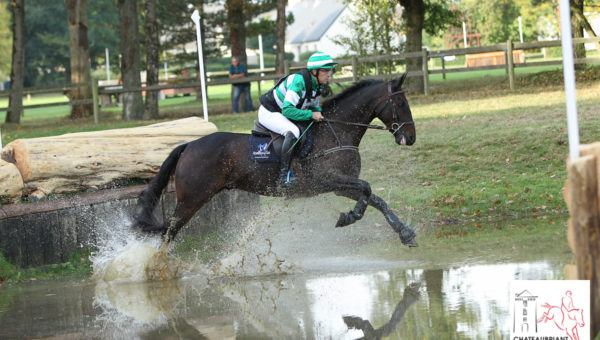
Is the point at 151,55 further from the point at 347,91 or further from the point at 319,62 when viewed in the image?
the point at 319,62

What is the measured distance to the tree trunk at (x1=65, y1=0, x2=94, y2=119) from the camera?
2809 centimetres

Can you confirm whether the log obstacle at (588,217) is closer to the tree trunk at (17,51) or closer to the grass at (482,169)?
the grass at (482,169)

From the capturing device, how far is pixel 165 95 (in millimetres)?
51812

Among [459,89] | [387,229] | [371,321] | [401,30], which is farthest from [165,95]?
[371,321]

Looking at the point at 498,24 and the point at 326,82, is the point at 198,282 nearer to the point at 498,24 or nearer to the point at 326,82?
the point at 326,82

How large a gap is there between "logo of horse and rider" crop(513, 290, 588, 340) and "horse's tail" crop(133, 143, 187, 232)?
5.02 m

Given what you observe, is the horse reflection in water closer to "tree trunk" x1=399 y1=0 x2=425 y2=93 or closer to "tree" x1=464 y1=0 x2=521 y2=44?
"tree trunk" x1=399 y1=0 x2=425 y2=93

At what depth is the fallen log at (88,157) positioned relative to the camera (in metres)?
9.56

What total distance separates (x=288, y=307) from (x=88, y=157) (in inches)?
167

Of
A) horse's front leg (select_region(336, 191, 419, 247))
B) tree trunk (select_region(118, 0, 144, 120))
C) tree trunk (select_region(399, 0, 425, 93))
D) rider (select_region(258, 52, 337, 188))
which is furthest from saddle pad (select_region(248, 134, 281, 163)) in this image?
tree trunk (select_region(399, 0, 425, 93))

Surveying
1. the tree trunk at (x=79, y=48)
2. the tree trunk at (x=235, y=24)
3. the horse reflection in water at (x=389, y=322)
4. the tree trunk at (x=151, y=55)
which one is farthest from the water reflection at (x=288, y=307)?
the tree trunk at (x=235, y=24)

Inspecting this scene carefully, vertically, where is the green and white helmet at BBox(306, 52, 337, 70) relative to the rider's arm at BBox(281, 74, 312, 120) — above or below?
above

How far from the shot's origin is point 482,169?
1268cm

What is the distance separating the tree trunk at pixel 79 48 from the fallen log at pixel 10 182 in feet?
62.7
